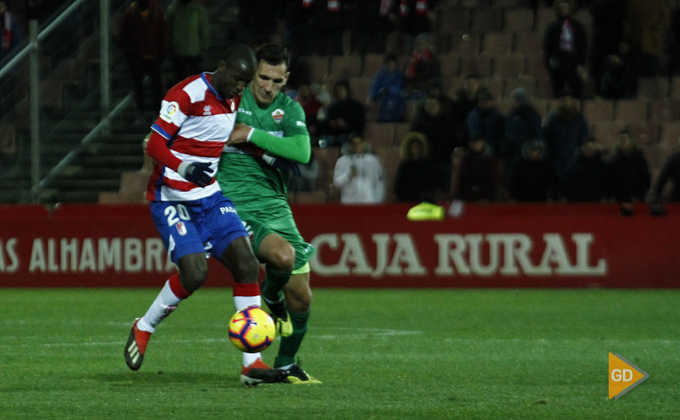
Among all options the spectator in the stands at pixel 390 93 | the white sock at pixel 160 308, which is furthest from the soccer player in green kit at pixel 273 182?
the spectator in the stands at pixel 390 93

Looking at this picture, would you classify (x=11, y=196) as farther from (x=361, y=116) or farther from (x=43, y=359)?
(x=43, y=359)

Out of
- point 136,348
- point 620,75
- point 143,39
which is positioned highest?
point 143,39

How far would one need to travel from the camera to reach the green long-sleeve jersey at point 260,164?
7.31m

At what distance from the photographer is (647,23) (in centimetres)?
1714

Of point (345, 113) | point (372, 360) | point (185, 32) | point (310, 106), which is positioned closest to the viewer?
point (372, 360)

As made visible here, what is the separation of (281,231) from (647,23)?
36.9 ft

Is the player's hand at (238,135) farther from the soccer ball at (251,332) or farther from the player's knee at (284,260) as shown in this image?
the soccer ball at (251,332)

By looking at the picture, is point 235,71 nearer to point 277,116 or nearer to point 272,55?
point 272,55

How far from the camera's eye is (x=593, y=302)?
12.5 metres

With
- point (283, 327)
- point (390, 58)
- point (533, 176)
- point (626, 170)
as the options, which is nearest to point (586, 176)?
point (626, 170)

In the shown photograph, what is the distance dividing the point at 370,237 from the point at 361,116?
2650 mm

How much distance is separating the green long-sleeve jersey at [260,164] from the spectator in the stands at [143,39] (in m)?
9.87

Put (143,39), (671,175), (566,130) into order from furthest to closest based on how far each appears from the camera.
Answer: (143,39), (566,130), (671,175)

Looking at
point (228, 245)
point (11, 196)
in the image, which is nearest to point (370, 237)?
point (11, 196)
